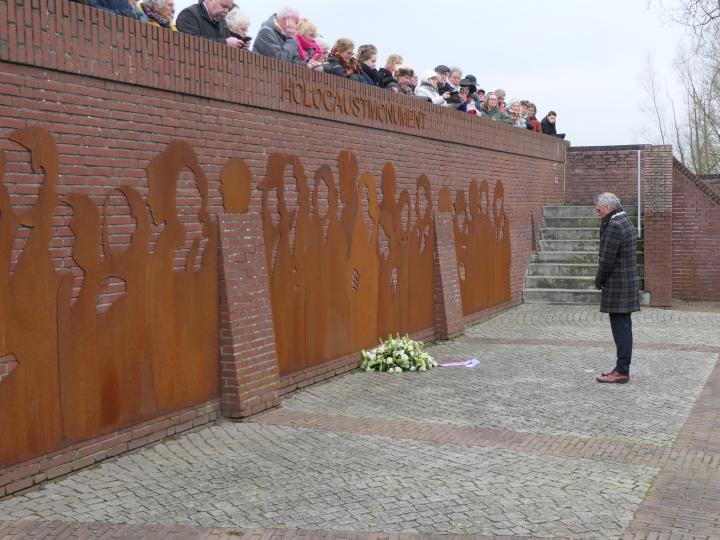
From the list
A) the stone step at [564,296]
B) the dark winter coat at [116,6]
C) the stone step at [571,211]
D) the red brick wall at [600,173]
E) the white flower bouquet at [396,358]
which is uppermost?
the dark winter coat at [116,6]

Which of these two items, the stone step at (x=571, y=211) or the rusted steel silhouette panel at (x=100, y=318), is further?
the stone step at (x=571, y=211)

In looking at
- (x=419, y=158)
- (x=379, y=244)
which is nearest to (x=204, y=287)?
(x=379, y=244)

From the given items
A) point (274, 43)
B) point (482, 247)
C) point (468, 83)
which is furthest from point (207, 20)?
point (468, 83)

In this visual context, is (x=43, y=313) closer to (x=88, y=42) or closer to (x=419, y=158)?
(x=88, y=42)

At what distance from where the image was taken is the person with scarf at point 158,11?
8055mm

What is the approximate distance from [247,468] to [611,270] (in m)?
5.01

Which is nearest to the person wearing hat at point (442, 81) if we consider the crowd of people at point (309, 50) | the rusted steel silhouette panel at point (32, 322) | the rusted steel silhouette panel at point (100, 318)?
the crowd of people at point (309, 50)

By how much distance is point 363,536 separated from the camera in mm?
5289

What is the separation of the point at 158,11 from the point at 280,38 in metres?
1.90

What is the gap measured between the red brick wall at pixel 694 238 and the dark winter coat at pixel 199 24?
13252mm

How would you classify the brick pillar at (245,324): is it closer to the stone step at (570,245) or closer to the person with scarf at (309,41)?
the person with scarf at (309,41)

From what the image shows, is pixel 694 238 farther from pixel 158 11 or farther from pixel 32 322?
pixel 32 322

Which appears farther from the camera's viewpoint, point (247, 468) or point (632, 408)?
point (632, 408)

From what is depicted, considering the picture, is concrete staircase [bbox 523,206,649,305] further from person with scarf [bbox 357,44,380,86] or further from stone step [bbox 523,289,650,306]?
person with scarf [bbox 357,44,380,86]
